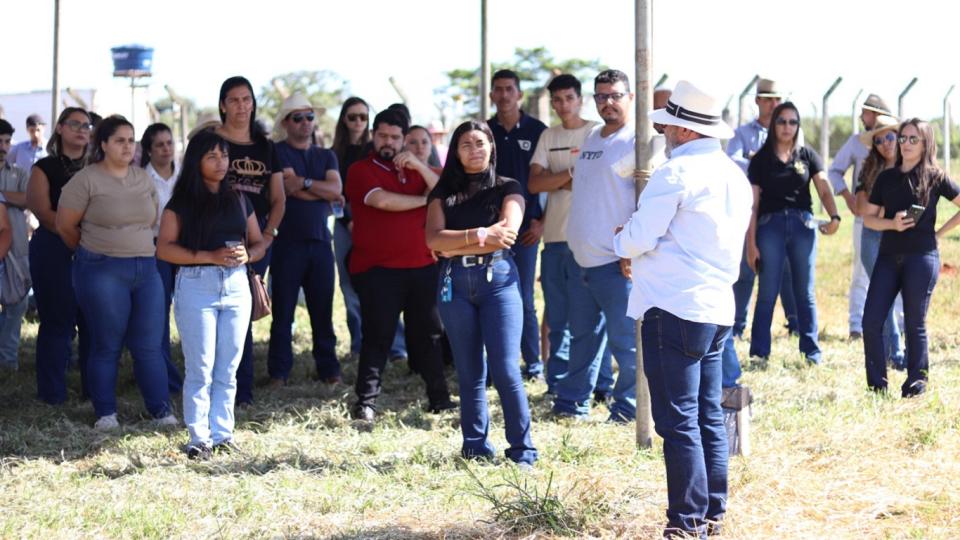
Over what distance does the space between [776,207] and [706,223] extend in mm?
4347

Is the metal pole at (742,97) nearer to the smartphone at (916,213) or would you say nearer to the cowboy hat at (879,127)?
the cowboy hat at (879,127)

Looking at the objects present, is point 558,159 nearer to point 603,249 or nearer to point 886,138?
point 603,249

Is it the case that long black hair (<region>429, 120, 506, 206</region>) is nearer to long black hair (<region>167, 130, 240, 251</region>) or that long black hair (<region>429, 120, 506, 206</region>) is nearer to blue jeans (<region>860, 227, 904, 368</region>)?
long black hair (<region>167, 130, 240, 251</region>)

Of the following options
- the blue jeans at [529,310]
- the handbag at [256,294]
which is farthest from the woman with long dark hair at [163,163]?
the blue jeans at [529,310]

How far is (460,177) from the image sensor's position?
253 inches

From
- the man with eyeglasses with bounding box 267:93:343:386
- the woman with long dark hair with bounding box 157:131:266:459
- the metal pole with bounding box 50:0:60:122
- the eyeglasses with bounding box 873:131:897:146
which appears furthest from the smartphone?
the metal pole with bounding box 50:0:60:122

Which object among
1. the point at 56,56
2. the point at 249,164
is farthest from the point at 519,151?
the point at 56,56

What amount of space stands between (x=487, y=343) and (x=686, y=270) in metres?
1.67

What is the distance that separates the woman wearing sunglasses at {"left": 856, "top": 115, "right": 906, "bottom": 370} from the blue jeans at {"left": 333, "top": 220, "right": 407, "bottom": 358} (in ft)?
11.2

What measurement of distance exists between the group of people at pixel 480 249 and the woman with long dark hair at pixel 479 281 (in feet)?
0.04

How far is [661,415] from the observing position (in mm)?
4809

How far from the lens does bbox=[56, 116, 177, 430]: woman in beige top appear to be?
7.18 m

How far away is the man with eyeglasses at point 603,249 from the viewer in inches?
278

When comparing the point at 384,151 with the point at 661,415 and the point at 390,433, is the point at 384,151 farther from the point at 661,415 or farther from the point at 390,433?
the point at 661,415
